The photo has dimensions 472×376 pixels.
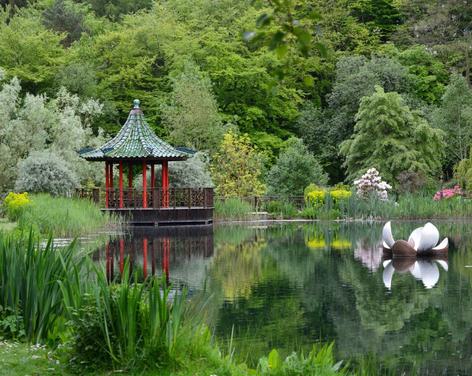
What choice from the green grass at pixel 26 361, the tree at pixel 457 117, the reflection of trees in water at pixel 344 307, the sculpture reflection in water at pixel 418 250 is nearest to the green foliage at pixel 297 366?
the green grass at pixel 26 361

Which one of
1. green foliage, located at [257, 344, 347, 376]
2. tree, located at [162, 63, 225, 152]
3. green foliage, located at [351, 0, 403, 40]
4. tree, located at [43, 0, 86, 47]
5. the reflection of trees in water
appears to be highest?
green foliage, located at [351, 0, 403, 40]

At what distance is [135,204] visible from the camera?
2806 centimetres

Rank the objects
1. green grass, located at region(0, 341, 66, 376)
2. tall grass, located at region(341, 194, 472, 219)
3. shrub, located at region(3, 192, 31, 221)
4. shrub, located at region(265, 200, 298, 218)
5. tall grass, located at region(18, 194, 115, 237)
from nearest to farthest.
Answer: green grass, located at region(0, 341, 66, 376) → tall grass, located at region(18, 194, 115, 237) → shrub, located at region(3, 192, 31, 221) → tall grass, located at region(341, 194, 472, 219) → shrub, located at region(265, 200, 298, 218)

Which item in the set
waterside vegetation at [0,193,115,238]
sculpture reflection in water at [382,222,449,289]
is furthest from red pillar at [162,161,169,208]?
sculpture reflection in water at [382,222,449,289]

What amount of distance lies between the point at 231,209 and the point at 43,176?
7.44 meters

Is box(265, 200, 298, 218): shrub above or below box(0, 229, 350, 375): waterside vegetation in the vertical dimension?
above

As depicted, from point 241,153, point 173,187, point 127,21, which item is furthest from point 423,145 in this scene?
point 127,21

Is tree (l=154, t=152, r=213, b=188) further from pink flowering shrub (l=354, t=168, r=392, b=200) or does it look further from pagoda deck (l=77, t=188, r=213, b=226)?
pink flowering shrub (l=354, t=168, r=392, b=200)

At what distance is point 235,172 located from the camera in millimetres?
33344

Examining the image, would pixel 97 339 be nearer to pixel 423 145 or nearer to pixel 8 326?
pixel 8 326

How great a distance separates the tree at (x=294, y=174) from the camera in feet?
111

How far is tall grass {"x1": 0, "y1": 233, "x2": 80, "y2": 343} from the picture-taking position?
6.70 meters

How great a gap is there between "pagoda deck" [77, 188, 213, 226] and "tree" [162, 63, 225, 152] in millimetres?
7135

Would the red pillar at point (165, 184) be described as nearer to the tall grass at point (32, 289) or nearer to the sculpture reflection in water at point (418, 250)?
the sculpture reflection in water at point (418, 250)
